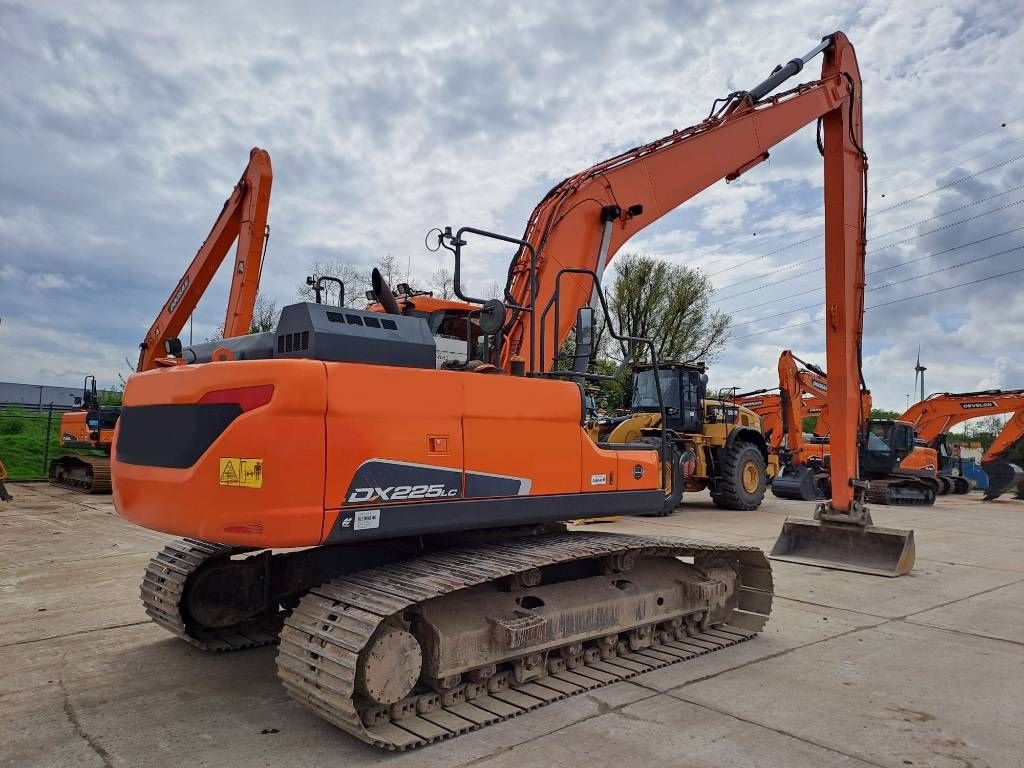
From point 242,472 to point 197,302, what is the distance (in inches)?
496

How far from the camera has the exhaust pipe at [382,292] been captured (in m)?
4.43

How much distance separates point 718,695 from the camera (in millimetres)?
4477

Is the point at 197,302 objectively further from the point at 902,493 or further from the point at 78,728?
the point at 902,493

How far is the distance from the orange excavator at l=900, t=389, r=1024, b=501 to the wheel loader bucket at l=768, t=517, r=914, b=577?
597 inches

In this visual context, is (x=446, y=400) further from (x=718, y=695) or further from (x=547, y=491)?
(x=718, y=695)

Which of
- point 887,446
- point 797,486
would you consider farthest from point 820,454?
point 797,486

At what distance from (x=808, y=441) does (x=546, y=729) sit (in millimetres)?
19809

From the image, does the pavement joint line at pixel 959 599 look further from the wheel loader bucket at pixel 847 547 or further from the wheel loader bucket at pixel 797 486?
the wheel loader bucket at pixel 797 486

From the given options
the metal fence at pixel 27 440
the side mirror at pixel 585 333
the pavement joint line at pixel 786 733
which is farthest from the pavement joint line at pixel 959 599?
the metal fence at pixel 27 440

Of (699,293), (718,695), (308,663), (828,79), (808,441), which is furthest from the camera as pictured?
(699,293)

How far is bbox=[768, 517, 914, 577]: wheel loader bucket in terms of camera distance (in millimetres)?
8422

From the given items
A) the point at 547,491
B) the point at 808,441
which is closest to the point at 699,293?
the point at 808,441

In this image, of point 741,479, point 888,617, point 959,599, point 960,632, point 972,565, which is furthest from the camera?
point 741,479

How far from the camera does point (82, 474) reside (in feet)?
55.3
